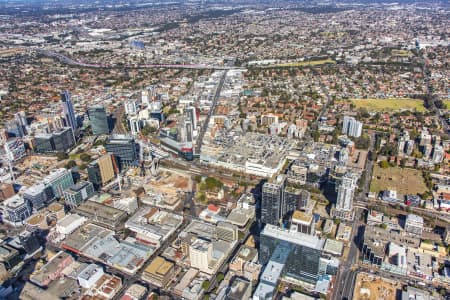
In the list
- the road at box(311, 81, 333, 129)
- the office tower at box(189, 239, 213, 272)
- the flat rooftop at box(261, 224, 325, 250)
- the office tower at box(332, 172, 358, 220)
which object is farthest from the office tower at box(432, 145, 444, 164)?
the office tower at box(189, 239, 213, 272)

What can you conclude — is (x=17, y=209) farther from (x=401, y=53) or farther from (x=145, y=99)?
(x=401, y=53)

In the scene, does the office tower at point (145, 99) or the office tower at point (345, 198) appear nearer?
the office tower at point (345, 198)

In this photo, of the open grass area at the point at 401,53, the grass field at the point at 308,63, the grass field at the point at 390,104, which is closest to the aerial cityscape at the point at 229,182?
the grass field at the point at 390,104

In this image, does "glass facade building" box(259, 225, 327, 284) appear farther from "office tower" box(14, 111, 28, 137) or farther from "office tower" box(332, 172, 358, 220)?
"office tower" box(14, 111, 28, 137)

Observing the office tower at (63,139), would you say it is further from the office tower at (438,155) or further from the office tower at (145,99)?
the office tower at (438,155)

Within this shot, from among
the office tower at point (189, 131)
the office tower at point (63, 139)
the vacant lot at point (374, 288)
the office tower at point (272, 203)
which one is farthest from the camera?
the office tower at point (63, 139)

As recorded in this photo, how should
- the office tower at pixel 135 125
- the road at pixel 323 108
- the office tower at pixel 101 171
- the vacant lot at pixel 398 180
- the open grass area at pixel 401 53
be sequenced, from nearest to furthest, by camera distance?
the vacant lot at pixel 398 180
the office tower at pixel 101 171
the office tower at pixel 135 125
the road at pixel 323 108
the open grass area at pixel 401 53
